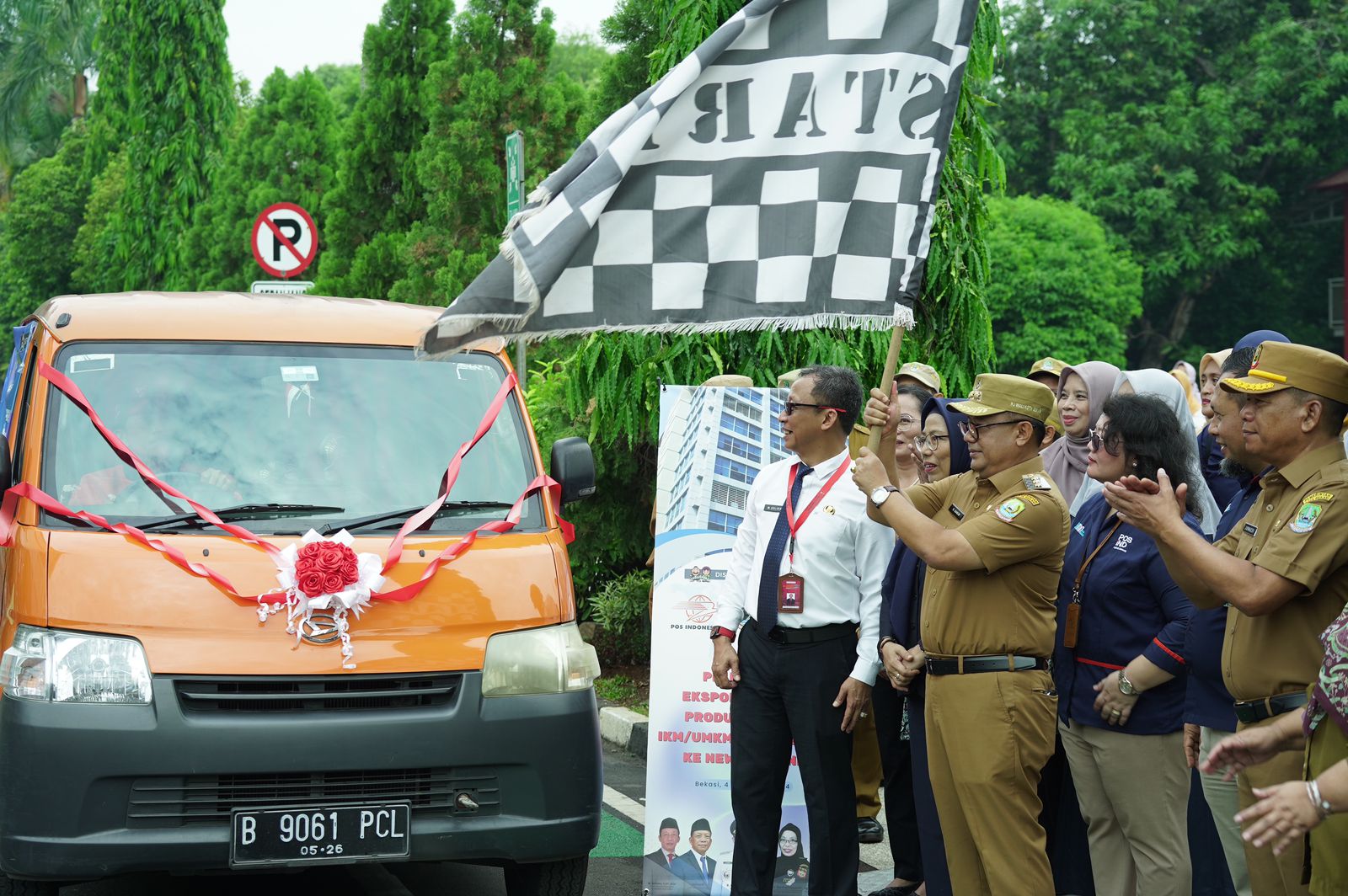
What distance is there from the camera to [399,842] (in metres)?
5.01

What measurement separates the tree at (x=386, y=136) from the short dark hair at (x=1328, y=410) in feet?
51.2

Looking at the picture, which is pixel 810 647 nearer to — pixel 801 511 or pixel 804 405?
pixel 801 511

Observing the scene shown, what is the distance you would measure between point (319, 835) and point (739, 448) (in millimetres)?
2519

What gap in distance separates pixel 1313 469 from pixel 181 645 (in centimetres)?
345

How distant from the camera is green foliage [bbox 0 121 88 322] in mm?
44625

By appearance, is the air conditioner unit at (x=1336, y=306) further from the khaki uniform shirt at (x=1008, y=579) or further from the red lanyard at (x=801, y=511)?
the khaki uniform shirt at (x=1008, y=579)

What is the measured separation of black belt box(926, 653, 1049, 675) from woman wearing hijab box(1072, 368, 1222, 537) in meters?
0.74

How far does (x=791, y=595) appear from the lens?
551 cm

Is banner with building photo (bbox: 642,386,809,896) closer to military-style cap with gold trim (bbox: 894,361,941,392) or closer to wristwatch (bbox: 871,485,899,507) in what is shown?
military-style cap with gold trim (bbox: 894,361,941,392)

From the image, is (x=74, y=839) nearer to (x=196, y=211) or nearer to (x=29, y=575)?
(x=29, y=575)

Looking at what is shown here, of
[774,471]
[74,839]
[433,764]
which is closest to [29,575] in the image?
[74,839]

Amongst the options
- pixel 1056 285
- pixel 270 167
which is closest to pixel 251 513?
pixel 270 167

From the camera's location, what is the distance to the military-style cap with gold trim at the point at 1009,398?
16.5ft

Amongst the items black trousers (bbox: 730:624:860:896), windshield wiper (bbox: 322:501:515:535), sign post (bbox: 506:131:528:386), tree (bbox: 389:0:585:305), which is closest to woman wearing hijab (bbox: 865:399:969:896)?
black trousers (bbox: 730:624:860:896)
